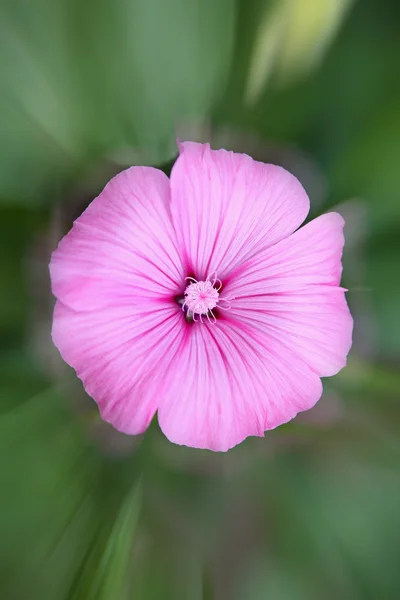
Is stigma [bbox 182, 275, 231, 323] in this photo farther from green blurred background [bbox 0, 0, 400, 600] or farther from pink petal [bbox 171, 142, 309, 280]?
green blurred background [bbox 0, 0, 400, 600]

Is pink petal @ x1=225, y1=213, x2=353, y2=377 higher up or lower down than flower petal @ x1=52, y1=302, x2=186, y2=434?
higher up

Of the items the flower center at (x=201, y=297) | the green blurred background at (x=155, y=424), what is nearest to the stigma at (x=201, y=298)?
the flower center at (x=201, y=297)

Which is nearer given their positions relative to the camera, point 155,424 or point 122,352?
point 122,352

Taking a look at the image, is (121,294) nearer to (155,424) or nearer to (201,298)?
(201,298)

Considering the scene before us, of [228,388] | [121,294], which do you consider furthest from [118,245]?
[228,388]

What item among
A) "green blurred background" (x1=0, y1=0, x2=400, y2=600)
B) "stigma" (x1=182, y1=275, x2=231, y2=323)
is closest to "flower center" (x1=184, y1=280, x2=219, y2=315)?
"stigma" (x1=182, y1=275, x2=231, y2=323)

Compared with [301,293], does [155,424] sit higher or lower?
lower

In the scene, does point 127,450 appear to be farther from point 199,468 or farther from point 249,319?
point 249,319
